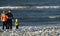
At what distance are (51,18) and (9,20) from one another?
10.4 metres

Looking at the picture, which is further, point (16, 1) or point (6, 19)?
point (16, 1)

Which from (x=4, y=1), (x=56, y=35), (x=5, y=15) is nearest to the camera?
(x=56, y=35)

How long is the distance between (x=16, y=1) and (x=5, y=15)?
43.1 m

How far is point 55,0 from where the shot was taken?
228ft

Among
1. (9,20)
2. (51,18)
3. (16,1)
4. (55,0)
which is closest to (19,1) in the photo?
(16,1)

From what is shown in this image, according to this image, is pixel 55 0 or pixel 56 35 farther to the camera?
pixel 55 0

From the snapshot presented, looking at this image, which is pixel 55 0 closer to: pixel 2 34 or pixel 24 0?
pixel 24 0

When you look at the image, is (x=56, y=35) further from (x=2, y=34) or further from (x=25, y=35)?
(x=2, y=34)

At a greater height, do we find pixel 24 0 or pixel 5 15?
pixel 5 15

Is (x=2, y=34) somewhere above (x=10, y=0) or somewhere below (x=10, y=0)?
above

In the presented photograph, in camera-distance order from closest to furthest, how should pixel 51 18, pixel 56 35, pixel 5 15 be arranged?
1. pixel 56 35
2. pixel 5 15
3. pixel 51 18

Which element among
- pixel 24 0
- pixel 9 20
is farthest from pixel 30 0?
pixel 9 20

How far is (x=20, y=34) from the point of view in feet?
71.9

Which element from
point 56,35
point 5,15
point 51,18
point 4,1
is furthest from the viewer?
point 4,1
